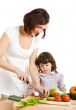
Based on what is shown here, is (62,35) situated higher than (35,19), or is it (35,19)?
(62,35)

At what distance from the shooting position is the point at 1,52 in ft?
6.67

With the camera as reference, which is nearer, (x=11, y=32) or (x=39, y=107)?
(x=39, y=107)

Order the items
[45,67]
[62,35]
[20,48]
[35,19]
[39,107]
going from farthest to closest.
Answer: [62,35] → [45,67] → [20,48] → [35,19] → [39,107]

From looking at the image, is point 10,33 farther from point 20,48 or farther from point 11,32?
point 20,48

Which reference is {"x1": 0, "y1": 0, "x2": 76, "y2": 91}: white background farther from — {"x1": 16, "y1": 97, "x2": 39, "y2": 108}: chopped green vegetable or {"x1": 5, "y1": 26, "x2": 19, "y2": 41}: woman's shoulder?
{"x1": 16, "y1": 97, "x2": 39, "y2": 108}: chopped green vegetable

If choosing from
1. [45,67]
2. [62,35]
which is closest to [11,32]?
[45,67]

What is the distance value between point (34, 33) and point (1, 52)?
0.86 ft

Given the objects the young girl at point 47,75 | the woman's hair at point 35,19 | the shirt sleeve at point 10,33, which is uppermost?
the woman's hair at point 35,19

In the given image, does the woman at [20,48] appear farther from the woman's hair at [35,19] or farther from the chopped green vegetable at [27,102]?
the chopped green vegetable at [27,102]

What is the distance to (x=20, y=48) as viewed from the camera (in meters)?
2.13

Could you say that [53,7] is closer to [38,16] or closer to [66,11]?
[66,11]

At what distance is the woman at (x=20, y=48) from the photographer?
2.00 metres

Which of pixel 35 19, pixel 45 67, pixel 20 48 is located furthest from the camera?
pixel 45 67

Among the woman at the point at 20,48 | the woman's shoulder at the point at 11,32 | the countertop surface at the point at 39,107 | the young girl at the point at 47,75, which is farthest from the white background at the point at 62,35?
the countertop surface at the point at 39,107
